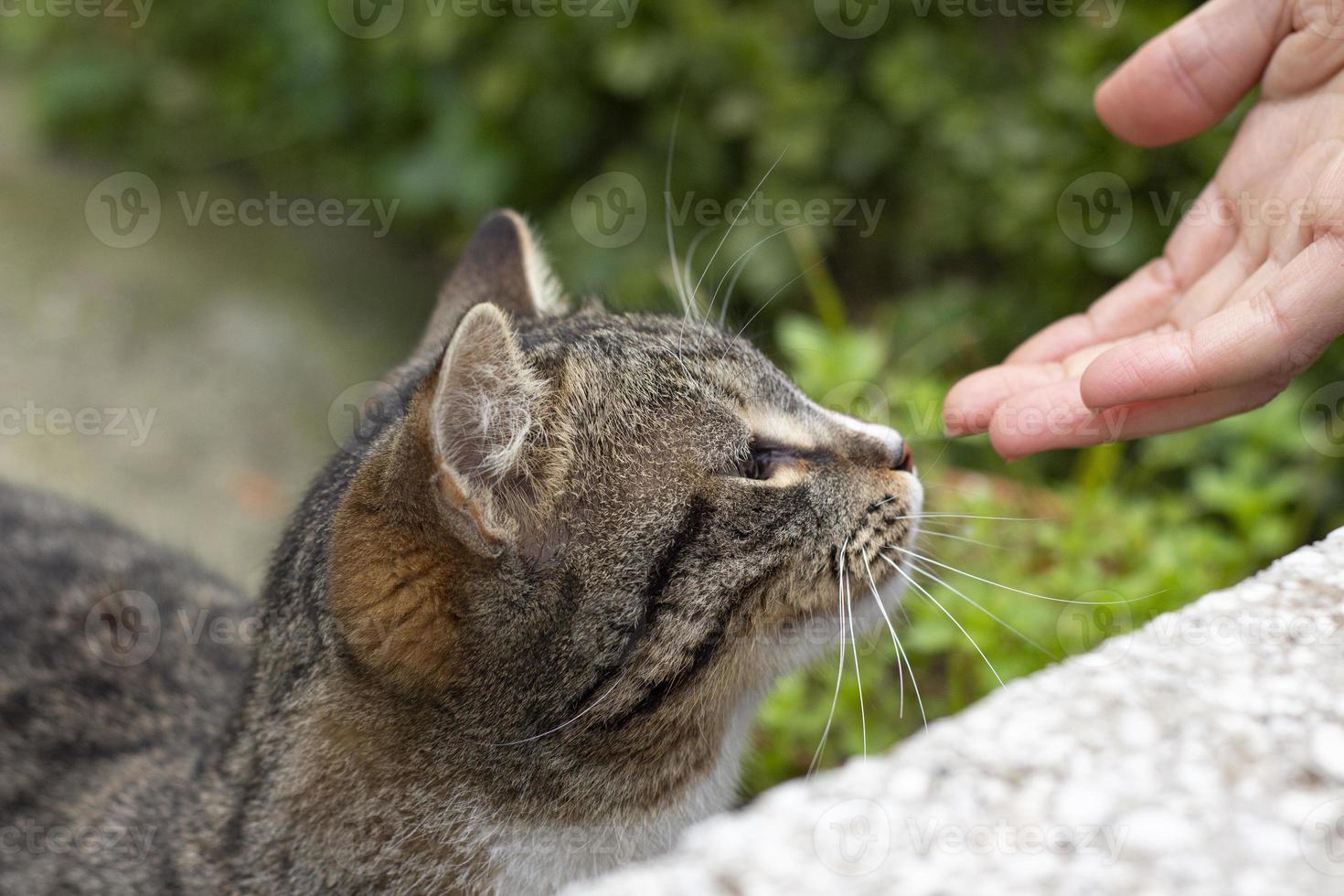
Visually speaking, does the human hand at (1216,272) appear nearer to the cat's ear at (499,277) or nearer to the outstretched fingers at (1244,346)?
the outstretched fingers at (1244,346)

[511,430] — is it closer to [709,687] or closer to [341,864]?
[709,687]

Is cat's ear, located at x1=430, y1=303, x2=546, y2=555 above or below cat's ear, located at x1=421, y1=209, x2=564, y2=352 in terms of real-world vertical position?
below

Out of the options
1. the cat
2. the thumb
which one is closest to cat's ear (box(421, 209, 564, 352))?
the cat

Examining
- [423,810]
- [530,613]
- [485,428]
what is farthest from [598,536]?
[423,810]

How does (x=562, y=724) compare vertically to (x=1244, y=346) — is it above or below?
below

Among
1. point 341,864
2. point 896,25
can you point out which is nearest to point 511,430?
point 341,864

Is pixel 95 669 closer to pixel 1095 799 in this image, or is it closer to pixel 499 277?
pixel 499 277

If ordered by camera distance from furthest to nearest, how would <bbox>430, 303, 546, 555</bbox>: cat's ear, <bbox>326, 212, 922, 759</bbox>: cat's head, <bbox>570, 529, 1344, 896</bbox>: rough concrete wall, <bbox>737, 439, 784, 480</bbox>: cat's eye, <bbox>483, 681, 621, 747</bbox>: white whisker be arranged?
<bbox>737, 439, 784, 480</bbox>: cat's eye < <bbox>483, 681, 621, 747</bbox>: white whisker < <bbox>326, 212, 922, 759</bbox>: cat's head < <bbox>430, 303, 546, 555</bbox>: cat's ear < <bbox>570, 529, 1344, 896</bbox>: rough concrete wall

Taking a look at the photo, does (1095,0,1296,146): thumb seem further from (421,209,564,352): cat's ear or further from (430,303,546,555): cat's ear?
(430,303,546,555): cat's ear
